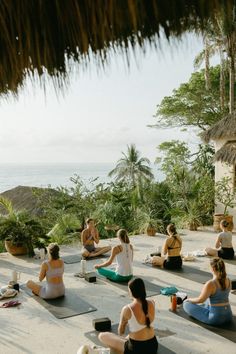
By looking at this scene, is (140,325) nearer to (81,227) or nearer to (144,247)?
(144,247)

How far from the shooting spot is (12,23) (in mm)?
1467

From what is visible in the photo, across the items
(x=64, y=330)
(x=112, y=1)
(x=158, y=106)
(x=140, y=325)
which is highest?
(x=158, y=106)

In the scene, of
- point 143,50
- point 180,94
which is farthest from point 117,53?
point 180,94

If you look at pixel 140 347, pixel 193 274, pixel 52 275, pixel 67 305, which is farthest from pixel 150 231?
pixel 140 347

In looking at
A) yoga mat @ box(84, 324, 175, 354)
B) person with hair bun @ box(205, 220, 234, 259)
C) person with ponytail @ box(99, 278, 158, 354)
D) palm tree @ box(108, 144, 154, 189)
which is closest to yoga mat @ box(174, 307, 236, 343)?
yoga mat @ box(84, 324, 175, 354)

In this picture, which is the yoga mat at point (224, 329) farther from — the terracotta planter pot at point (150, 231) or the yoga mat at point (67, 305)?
the terracotta planter pot at point (150, 231)

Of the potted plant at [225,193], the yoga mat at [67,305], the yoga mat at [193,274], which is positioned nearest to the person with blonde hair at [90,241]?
the yoga mat at [193,274]

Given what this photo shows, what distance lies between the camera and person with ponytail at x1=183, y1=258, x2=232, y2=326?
183 inches

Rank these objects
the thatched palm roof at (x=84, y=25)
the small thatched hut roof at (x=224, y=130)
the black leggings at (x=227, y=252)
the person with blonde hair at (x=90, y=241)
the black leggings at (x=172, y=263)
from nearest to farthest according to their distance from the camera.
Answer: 1. the thatched palm roof at (x=84, y=25)
2. the black leggings at (x=172, y=263)
3. the black leggings at (x=227, y=252)
4. the person with blonde hair at (x=90, y=241)
5. the small thatched hut roof at (x=224, y=130)

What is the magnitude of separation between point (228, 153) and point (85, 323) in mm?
9433

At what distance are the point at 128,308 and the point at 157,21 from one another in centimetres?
324

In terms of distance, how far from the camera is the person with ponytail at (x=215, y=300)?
4.65 m

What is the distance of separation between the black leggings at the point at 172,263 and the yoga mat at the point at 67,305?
231cm

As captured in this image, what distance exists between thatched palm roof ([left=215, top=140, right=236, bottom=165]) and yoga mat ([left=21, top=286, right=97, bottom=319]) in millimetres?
8355
